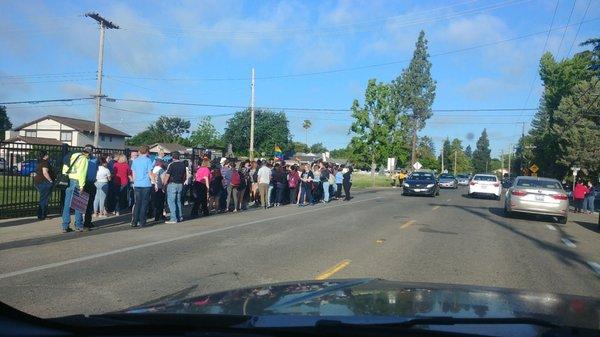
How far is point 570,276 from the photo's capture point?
851cm

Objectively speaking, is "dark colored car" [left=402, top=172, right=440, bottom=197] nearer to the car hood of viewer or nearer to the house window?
the car hood of viewer

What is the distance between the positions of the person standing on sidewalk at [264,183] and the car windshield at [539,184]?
8604mm

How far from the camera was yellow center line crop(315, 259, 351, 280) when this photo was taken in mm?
7797

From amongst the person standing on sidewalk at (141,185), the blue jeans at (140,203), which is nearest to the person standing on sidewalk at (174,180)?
the person standing on sidewalk at (141,185)

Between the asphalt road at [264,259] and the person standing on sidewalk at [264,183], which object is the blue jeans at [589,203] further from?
the person standing on sidewalk at [264,183]

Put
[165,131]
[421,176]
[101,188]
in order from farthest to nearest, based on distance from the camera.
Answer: [165,131]
[421,176]
[101,188]

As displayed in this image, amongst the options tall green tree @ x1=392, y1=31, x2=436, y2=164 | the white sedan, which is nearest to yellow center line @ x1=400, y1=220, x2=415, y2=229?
the white sedan

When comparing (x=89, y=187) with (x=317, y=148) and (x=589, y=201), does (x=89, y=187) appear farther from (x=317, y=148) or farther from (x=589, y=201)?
(x=317, y=148)

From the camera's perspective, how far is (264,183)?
20.9 m

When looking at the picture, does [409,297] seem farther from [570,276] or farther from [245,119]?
[245,119]

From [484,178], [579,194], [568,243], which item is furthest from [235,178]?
[484,178]

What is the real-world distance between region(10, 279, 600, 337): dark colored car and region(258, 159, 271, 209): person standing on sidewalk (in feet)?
53.9

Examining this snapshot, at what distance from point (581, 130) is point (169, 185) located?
46279 mm

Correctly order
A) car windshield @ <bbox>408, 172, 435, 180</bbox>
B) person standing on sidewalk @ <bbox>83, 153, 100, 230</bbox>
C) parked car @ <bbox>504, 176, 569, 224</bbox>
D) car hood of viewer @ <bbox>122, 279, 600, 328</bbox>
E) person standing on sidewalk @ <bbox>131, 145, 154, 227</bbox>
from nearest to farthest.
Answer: car hood of viewer @ <bbox>122, 279, 600, 328</bbox>
person standing on sidewalk @ <bbox>83, 153, 100, 230</bbox>
person standing on sidewalk @ <bbox>131, 145, 154, 227</bbox>
parked car @ <bbox>504, 176, 569, 224</bbox>
car windshield @ <bbox>408, 172, 435, 180</bbox>
